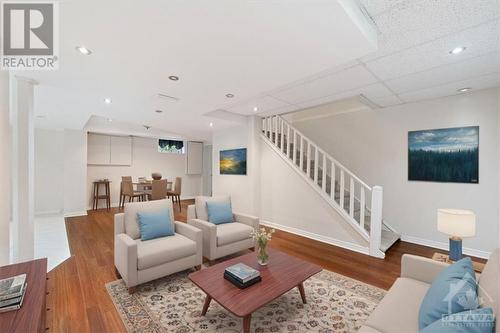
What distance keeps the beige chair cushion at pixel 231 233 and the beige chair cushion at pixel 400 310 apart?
196 centimetres

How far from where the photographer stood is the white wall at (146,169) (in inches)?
265

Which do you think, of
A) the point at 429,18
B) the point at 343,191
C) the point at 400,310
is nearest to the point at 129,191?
the point at 343,191

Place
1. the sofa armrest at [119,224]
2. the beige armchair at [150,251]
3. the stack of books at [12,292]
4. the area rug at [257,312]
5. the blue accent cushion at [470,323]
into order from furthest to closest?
the sofa armrest at [119,224] < the beige armchair at [150,251] < the area rug at [257,312] < the stack of books at [12,292] < the blue accent cushion at [470,323]

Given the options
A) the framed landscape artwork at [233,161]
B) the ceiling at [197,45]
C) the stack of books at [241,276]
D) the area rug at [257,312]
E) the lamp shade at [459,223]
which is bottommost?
the area rug at [257,312]

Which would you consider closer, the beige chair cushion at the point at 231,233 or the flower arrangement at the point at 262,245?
the flower arrangement at the point at 262,245

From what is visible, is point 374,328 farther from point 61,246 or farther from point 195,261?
point 61,246

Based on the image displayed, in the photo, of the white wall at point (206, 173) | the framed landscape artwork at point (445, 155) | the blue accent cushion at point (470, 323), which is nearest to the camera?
the blue accent cushion at point (470, 323)

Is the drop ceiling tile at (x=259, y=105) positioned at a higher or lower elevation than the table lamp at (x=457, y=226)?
higher

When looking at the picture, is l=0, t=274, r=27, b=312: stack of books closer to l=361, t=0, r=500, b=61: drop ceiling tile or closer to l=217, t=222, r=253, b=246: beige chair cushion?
l=217, t=222, r=253, b=246: beige chair cushion

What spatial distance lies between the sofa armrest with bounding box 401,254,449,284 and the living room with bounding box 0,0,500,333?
1 cm

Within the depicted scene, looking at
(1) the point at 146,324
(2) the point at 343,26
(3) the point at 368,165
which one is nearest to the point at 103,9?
(2) the point at 343,26

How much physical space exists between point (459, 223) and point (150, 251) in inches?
120

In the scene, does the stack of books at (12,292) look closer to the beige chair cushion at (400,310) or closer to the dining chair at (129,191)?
the beige chair cushion at (400,310)

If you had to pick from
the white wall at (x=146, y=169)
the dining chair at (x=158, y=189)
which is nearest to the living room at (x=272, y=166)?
the dining chair at (x=158, y=189)
